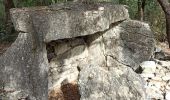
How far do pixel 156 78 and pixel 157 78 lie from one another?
2cm

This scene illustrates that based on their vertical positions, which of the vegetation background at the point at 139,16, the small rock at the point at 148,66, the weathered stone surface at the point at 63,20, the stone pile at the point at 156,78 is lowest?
the stone pile at the point at 156,78

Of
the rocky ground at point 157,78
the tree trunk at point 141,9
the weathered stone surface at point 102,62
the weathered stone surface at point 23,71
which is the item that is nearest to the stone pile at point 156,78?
the rocky ground at point 157,78

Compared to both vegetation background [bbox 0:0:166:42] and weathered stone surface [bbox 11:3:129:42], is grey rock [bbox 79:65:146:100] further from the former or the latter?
vegetation background [bbox 0:0:166:42]

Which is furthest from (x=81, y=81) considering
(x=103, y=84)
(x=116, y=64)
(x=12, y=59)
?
(x=12, y=59)

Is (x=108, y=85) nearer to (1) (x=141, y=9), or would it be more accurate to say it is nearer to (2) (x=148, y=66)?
(2) (x=148, y=66)

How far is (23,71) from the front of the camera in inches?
230

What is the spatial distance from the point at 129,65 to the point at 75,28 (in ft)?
5.80

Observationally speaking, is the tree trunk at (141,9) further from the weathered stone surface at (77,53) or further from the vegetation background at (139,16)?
the weathered stone surface at (77,53)

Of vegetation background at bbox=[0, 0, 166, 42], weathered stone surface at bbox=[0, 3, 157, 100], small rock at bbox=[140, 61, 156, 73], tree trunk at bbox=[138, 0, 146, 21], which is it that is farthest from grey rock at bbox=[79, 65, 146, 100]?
vegetation background at bbox=[0, 0, 166, 42]

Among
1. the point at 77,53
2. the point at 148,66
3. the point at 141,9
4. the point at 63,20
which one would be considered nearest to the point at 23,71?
the point at 63,20

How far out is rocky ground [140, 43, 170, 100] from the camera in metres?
6.58

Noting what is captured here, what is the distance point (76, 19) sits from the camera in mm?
5938

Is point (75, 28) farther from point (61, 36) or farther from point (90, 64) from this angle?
point (90, 64)

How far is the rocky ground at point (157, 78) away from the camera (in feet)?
21.6
